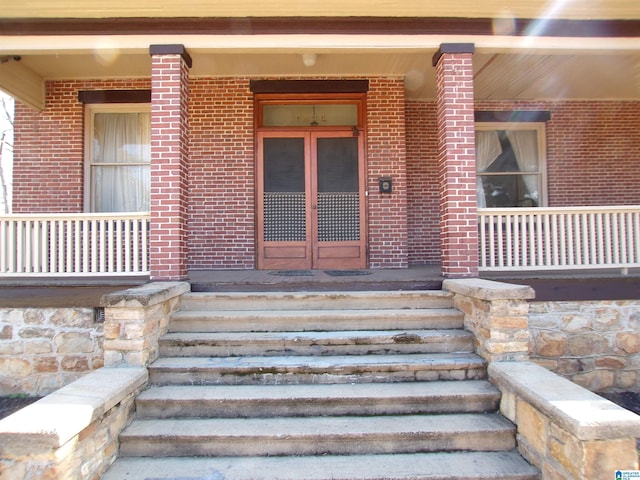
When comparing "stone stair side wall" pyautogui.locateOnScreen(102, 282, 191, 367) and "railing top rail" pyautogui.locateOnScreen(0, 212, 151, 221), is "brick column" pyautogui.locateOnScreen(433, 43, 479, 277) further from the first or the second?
"railing top rail" pyautogui.locateOnScreen(0, 212, 151, 221)

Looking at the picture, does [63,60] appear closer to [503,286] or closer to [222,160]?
[222,160]

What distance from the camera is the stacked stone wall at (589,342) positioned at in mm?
4219

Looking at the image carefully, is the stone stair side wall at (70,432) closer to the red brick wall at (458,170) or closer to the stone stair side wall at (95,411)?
the stone stair side wall at (95,411)

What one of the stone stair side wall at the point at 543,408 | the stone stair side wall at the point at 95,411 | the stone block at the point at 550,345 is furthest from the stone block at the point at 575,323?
the stone stair side wall at the point at 95,411

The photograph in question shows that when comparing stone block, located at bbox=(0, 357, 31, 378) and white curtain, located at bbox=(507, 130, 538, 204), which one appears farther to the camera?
white curtain, located at bbox=(507, 130, 538, 204)

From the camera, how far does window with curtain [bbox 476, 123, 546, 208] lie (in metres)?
6.98

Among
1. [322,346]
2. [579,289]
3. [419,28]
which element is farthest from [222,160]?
[579,289]

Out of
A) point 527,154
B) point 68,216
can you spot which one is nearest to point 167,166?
point 68,216

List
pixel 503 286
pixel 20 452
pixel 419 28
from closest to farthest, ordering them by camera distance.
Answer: pixel 20 452 < pixel 503 286 < pixel 419 28

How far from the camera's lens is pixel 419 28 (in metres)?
4.47

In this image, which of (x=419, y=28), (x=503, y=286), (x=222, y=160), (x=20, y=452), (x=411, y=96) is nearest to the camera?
(x=20, y=452)

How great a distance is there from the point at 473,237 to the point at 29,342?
187 inches

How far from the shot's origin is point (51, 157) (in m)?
6.18

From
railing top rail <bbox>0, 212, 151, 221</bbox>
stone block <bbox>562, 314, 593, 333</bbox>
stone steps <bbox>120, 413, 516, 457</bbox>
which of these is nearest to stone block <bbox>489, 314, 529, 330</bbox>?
stone steps <bbox>120, 413, 516, 457</bbox>
